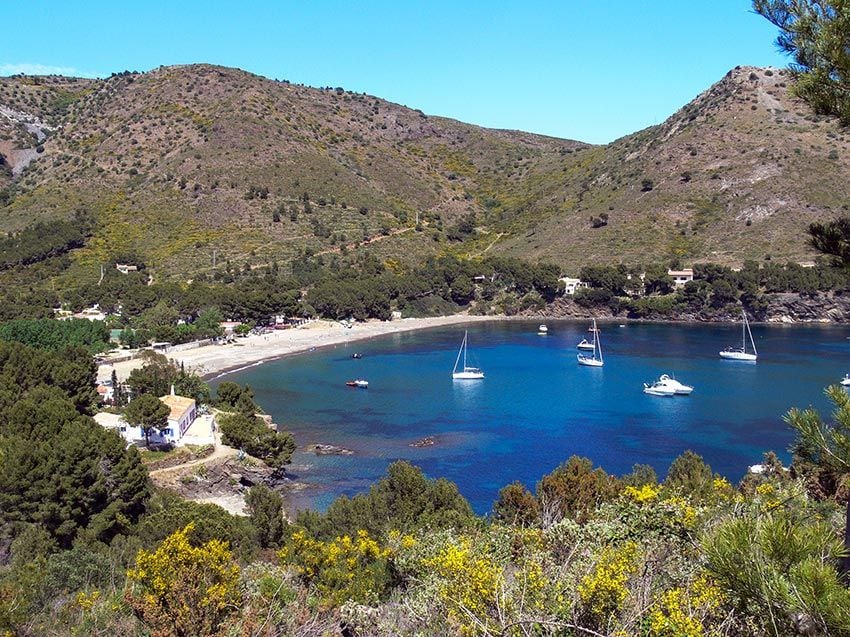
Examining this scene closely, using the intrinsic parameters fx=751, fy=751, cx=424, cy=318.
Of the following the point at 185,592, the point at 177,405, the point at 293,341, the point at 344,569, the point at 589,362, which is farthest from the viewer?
the point at 293,341

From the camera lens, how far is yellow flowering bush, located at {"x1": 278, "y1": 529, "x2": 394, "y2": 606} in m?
10.9

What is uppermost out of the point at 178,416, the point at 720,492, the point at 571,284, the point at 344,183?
the point at 344,183

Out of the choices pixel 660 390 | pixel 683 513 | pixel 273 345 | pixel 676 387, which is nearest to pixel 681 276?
pixel 676 387

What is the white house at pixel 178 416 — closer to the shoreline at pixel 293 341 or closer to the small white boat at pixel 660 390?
the shoreline at pixel 293 341

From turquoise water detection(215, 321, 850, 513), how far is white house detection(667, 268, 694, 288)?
1193 centimetres

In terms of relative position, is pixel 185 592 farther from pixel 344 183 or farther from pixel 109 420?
pixel 344 183

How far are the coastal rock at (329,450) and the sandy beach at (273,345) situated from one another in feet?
56.0

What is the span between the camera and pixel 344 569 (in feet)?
40.1

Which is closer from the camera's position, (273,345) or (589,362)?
(589,362)

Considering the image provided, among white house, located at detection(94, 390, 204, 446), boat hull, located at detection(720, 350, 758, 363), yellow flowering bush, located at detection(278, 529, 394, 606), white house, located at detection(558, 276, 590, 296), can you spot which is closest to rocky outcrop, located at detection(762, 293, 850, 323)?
white house, located at detection(558, 276, 590, 296)

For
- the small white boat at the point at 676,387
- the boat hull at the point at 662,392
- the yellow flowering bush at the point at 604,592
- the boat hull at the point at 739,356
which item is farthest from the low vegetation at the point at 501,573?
the boat hull at the point at 739,356

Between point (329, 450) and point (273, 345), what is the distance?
33.5m

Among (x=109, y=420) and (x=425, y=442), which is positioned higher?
(x=109, y=420)

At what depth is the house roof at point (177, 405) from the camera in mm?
33469
